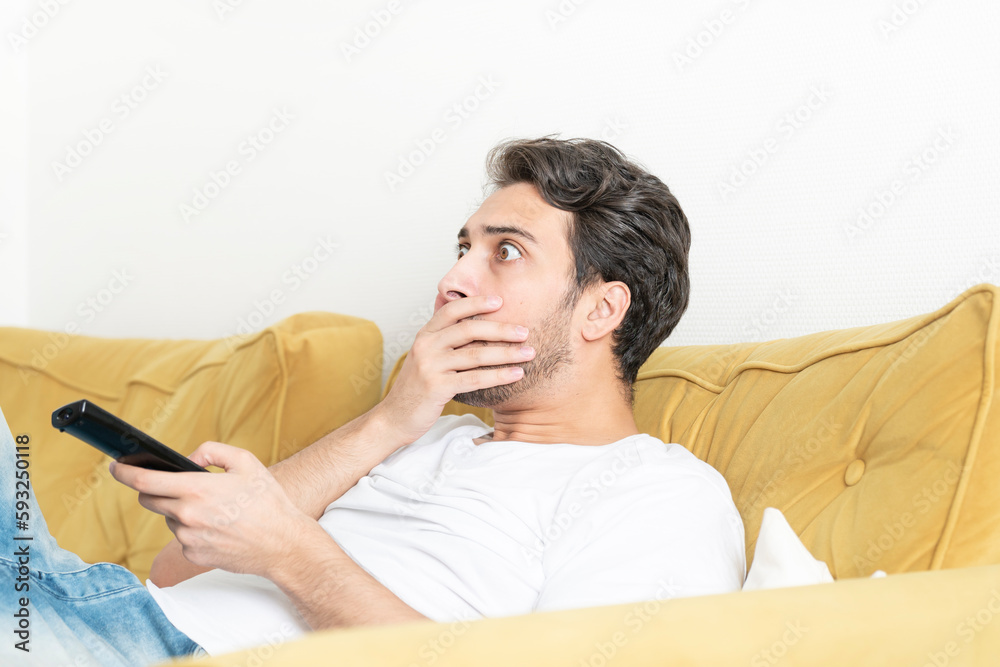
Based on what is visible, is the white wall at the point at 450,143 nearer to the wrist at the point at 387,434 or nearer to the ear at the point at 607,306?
the ear at the point at 607,306

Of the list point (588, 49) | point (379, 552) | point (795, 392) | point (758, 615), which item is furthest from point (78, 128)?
point (758, 615)

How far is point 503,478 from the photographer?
3.52ft

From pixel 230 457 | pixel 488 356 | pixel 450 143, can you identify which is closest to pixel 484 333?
pixel 488 356

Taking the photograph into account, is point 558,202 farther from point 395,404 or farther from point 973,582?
point 973,582

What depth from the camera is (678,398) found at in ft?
4.14

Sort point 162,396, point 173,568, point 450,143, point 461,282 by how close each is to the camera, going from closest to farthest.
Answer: point 173,568 → point 461,282 → point 162,396 → point 450,143

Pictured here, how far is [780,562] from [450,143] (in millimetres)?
1373

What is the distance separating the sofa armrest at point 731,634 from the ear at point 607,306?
26.9 inches

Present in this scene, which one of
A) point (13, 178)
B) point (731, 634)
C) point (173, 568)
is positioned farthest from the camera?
point (13, 178)

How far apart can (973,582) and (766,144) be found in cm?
104

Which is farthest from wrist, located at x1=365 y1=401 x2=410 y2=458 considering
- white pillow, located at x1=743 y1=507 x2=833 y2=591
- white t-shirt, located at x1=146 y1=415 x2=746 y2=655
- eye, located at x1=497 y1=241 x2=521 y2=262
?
white pillow, located at x1=743 y1=507 x2=833 y2=591

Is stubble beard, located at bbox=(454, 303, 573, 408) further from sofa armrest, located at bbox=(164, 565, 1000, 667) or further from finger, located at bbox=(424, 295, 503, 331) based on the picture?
sofa armrest, located at bbox=(164, 565, 1000, 667)

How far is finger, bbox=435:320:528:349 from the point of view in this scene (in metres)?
1.20

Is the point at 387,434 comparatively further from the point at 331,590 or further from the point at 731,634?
the point at 731,634
